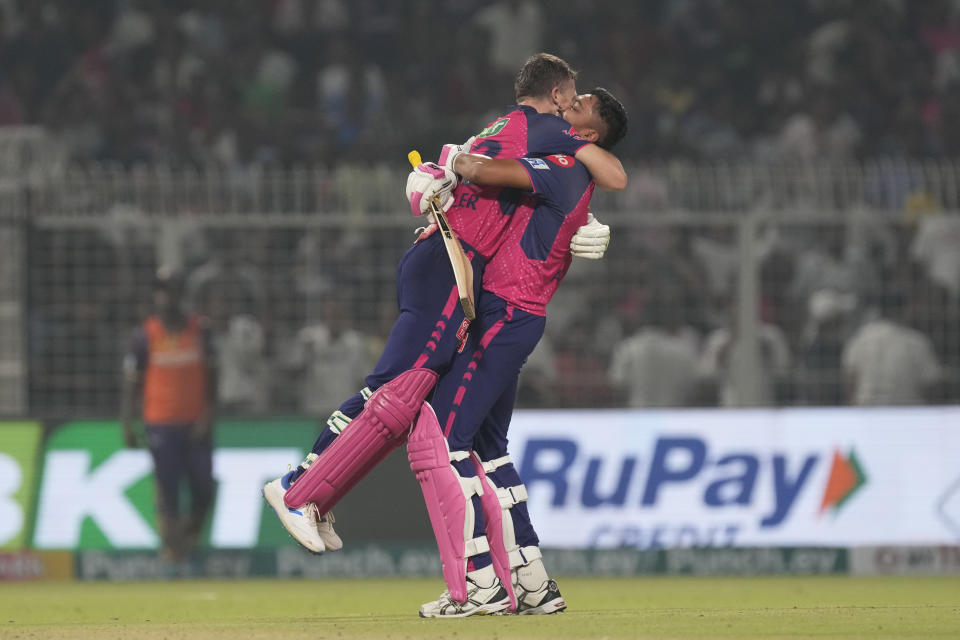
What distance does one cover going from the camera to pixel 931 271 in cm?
1230

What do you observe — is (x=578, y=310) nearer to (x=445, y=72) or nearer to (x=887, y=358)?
(x=887, y=358)

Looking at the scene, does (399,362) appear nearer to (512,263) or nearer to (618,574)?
(512,263)

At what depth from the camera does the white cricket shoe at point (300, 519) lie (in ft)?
21.8

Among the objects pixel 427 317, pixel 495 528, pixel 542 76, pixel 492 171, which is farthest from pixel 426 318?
pixel 542 76

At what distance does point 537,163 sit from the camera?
6723 mm

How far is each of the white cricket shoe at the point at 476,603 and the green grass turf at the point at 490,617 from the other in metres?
0.09

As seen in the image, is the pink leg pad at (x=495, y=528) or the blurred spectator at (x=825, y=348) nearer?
the pink leg pad at (x=495, y=528)

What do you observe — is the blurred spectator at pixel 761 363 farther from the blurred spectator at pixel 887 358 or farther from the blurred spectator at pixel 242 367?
the blurred spectator at pixel 242 367

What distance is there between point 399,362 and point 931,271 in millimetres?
6672

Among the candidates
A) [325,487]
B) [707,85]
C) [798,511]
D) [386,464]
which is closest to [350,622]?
[325,487]

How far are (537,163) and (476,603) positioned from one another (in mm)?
1794

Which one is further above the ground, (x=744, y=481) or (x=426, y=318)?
(x=426, y=318)

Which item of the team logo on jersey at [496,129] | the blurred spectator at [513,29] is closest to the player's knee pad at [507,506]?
the team logo on jersey at [496,129]

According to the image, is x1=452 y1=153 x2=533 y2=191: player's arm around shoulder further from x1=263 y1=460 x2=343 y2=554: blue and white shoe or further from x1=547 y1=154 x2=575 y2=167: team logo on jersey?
x1=263 y1=460 x2=343 y2=554: blue and white shoe
